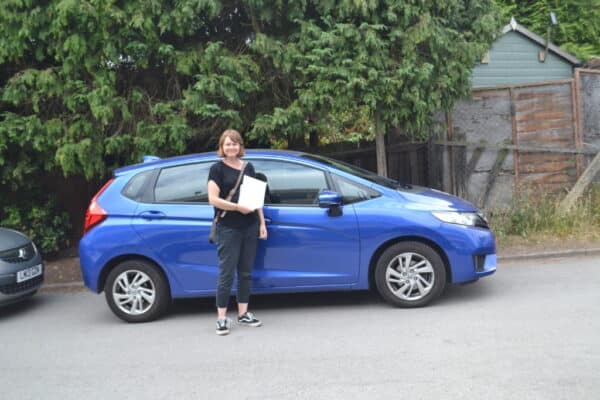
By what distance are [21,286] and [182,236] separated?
2325 mm

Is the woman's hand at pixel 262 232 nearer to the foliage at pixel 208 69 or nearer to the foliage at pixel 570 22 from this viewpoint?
the foliage at pixel 208 69

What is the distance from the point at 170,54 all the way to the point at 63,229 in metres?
3.67

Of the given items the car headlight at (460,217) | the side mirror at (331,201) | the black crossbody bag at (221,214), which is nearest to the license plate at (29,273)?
the black crossbody bag at (221,214)

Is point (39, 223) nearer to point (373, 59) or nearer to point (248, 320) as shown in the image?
point (248, 320)

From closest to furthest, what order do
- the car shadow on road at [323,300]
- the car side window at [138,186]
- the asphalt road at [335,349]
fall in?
the asphalt road at [335,349], the car side window at [138,186], the car shadow on road at [323,300]

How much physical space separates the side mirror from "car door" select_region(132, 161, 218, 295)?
44.3 inches

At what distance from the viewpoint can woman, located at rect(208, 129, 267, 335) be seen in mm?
5492

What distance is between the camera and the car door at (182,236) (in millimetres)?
6023

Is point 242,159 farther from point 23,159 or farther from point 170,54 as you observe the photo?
point 23,159

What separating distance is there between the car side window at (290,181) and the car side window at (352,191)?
0.13 m

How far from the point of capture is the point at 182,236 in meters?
6.03

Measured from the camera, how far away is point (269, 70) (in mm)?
8391

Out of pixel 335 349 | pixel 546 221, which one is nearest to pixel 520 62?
pixel 546 221

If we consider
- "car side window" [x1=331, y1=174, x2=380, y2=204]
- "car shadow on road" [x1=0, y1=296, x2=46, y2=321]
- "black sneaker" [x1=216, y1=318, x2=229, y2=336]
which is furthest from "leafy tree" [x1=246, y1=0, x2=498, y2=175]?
"car shadow on road" [x1=0, y1=296, x2=46, y2=321]
